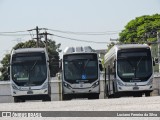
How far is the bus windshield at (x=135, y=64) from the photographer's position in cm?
3048

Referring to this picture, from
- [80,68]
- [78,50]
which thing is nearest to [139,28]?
[78,50]

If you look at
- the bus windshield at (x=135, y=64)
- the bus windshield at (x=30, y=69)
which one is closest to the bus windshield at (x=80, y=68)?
the bus windshield at (x=30, y=69)

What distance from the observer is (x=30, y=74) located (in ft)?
101

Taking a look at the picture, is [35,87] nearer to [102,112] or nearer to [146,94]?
[146,94]

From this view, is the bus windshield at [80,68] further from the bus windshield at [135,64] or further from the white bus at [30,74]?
the bus windshield at [135,64]

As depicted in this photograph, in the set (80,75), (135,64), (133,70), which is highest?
(135,64)

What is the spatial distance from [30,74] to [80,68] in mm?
3011

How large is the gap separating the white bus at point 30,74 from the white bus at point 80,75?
1.20 meters

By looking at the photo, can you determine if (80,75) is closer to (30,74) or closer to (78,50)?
(78,50)

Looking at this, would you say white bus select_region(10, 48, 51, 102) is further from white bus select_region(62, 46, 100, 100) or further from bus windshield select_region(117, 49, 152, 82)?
bus windshield select_region(117, 49, 152, 82)

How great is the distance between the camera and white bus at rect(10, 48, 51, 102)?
30.6m

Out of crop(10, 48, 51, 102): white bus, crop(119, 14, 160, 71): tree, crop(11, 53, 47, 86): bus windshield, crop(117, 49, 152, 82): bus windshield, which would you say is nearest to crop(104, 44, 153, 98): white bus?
crop(117, 49, 152, 82): bus windshield

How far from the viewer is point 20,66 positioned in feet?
101

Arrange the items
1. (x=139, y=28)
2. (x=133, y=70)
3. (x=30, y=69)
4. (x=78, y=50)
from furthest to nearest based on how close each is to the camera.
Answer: (x=139, y=28)
(x=78, y=50)
(x=30, y=69)
(x=133, y=70)
